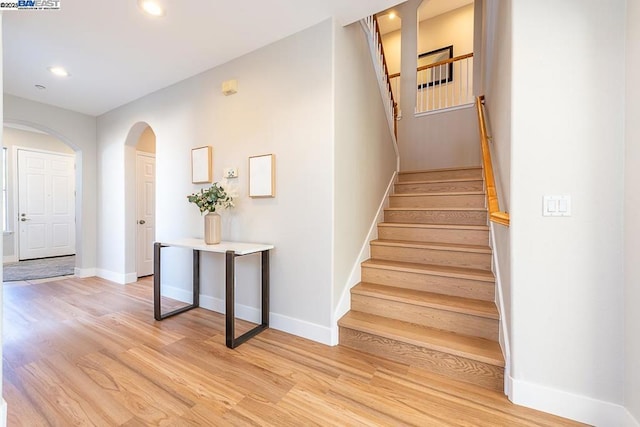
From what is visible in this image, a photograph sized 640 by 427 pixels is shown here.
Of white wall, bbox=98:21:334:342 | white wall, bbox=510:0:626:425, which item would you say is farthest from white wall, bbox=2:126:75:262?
white wall, bbox=510:0:626:425

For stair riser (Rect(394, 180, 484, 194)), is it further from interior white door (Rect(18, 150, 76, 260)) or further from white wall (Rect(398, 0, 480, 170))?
interior white door (Rect(18, 150, 76, 260))

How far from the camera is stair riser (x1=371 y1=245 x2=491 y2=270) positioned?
2396mm

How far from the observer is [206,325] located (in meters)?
2.63

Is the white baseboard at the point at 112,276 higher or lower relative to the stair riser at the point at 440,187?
lower

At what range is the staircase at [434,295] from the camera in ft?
6.11

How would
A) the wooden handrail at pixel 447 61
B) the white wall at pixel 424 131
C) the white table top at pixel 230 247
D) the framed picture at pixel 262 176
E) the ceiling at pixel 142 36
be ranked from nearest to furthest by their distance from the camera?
the ceiling at pixel 142 36 < the white table top at pixel 230 247 < the framed picture at pixel 262 176 < the white wall at pixel 424 131 < the wooden handrail at pixel 447 61

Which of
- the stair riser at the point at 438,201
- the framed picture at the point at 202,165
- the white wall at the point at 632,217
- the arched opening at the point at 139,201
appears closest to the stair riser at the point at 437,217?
the stair riser at the point at 438,201

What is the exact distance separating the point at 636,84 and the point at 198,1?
264 cm

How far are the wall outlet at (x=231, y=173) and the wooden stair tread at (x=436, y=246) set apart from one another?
5.06 ft

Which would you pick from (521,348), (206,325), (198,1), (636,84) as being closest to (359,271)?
(521,348)

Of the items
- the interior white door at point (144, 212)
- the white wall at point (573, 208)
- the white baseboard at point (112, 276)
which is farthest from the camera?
the interior white door at point (144, 212)

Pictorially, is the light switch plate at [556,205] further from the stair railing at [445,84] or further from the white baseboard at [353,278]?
the stair railing at [445,84]

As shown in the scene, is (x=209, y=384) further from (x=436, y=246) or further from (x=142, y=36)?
(x=142, y=36)

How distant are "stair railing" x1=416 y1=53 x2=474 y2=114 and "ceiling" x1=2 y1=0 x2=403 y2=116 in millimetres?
3329
